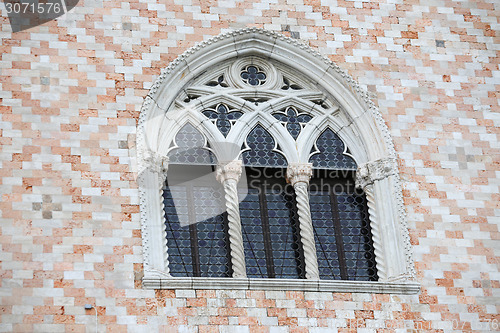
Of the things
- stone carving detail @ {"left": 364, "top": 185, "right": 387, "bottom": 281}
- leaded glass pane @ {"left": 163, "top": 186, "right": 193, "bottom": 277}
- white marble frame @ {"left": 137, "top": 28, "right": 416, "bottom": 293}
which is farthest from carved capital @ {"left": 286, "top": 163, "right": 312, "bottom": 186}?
leaded glass pane @ {"left": 163, "top": 186, "right": 193, "bottom": 277}

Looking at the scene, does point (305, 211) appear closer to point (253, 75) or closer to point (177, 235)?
point (177, 235)

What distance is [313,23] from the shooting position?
19.7 m

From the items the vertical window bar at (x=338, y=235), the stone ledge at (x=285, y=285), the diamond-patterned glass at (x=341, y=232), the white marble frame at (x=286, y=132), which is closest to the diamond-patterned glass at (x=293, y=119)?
the white marble frame at (x=286, y=132)

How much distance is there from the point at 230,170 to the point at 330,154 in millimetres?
1606

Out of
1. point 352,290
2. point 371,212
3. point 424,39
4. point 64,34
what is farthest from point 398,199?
point 64,34

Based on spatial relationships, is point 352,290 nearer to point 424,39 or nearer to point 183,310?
point 183,310

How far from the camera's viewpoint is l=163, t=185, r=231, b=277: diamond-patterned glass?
57.9 feet

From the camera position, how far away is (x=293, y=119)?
19.1 meters

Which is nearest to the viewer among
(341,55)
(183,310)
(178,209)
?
(183,310)

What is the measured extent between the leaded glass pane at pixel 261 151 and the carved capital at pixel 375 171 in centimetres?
109

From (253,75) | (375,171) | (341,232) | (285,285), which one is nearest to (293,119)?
(253,75)

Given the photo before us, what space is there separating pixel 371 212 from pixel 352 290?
1.46 m

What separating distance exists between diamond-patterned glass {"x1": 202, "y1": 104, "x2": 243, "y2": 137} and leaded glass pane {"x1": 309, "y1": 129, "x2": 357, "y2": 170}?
1.21m

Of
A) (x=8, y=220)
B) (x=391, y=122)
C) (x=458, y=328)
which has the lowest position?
(x=458, y=328)
